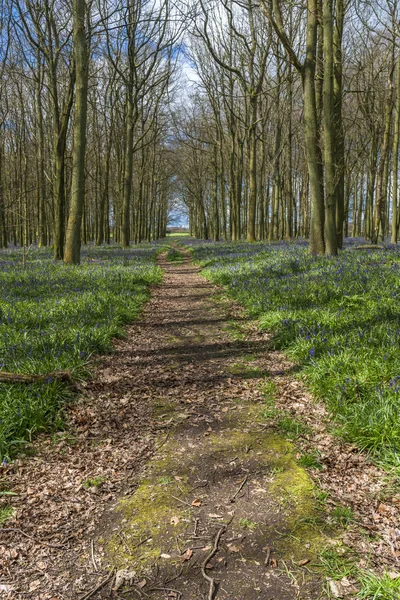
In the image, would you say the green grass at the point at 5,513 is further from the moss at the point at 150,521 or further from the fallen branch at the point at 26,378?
the fallen branch at the point at 26,378

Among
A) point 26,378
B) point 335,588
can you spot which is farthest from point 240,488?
point 26,378

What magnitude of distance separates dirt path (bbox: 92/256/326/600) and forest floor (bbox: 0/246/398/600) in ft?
0.04

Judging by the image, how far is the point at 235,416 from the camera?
4.32 metres

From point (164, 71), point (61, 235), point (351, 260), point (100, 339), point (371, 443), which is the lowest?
point (371, 443)

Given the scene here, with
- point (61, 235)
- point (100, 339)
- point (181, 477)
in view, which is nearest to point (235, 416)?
point (181, 477)

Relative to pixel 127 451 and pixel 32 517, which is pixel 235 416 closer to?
pixel 127 451

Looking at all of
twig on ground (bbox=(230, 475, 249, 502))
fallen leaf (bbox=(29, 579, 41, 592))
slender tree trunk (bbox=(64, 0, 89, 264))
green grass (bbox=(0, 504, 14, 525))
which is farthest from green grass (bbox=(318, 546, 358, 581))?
slender tree trunk (bbox=(64, 0, 89, 264))

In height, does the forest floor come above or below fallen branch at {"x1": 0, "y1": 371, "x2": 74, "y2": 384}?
below

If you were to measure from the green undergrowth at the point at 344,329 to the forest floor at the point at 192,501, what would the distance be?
249mm

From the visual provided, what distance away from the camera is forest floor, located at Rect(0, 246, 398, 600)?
7.46 feet

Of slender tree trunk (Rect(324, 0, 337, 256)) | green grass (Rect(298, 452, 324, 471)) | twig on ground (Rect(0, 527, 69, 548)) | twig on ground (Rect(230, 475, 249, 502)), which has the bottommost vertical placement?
twig on ground (Rect(0, 527, 69, 548))

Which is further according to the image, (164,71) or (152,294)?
(164,71)

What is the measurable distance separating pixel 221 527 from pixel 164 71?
28.3 metres

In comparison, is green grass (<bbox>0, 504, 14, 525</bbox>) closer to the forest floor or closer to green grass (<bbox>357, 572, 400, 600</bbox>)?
the forest floor
